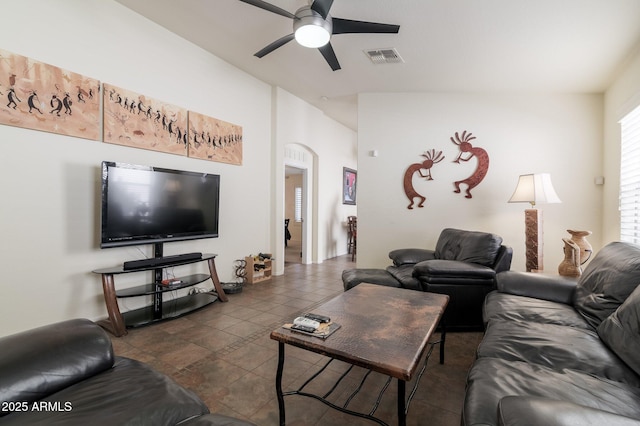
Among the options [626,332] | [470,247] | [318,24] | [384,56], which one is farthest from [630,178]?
[318,24]

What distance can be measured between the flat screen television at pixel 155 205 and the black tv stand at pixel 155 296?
242mm

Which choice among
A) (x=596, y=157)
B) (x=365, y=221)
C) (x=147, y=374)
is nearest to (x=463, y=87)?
(x=596, y=157)

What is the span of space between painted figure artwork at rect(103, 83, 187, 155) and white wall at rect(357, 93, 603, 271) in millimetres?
2690

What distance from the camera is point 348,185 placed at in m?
7.28

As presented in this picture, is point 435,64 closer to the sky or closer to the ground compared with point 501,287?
closer to the sky

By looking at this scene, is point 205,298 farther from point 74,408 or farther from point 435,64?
point 435,64

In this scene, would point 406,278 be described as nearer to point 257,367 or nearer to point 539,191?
point 257,367

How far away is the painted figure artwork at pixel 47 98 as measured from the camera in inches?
87.6

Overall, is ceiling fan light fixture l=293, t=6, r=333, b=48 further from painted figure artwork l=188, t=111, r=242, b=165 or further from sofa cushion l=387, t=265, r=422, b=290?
sofa cushion l=387, t=265, r=422, b=290

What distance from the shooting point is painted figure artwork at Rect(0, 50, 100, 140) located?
2.22 m

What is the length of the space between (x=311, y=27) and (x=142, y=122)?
2039mm

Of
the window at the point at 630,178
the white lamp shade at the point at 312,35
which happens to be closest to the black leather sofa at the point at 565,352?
the window at the point at 630,178

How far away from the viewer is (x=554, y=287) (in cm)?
219

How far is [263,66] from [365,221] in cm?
277
